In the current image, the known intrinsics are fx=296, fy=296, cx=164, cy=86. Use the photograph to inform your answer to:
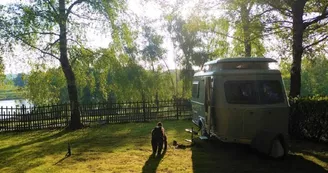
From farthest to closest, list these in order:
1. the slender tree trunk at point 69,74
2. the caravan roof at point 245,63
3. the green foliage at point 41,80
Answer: the green foliage at point 41,80 < the slender tree trunk at point 69,74 < the caravan roof at point 245,63

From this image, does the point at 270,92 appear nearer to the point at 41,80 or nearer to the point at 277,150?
the point at 277,150

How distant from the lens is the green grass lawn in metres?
8.27

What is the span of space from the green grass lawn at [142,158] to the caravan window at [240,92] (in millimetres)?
1772

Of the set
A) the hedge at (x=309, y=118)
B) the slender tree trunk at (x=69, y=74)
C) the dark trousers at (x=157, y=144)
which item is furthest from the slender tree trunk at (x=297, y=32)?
the slender tree trunk at (x=69, y=74)

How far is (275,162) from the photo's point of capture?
27.7ft

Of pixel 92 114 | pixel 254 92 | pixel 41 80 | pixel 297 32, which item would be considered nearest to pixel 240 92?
pixel 254 92

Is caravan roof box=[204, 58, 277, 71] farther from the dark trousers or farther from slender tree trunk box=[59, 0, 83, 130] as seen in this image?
slender tree trunk box=[59, 0, 83, 130]

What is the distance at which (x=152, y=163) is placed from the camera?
8.99 metres

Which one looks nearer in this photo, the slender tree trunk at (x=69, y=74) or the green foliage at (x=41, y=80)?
the slender tree trunk at (x=69, y=74)

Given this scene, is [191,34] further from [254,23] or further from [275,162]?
[275,162]

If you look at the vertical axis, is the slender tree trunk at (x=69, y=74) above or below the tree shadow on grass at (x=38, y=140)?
above

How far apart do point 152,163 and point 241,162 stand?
2.64 metres

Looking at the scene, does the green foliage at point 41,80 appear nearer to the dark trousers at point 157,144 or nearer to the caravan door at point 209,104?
the dark trousers at point 157,144

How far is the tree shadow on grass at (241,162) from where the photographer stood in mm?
7887
